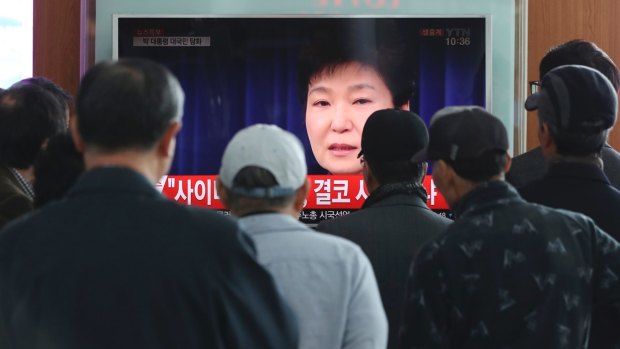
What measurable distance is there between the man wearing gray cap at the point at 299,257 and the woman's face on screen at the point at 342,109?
2608 mm

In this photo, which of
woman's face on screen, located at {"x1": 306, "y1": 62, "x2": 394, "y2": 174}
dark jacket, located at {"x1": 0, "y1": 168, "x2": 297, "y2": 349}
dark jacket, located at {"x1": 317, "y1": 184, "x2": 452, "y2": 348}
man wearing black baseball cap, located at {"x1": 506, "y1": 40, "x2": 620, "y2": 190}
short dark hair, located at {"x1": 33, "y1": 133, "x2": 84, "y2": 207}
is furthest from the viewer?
woman's face on screen, located at {"x1": 306, "y1": 62, "x2": 394, "y2": 174}

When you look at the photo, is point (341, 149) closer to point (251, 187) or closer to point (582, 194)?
point (582, 194)

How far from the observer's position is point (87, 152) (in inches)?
57.9

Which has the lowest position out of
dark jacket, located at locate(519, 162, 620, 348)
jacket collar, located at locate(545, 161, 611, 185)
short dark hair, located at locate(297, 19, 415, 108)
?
dark jacket, located at locate(519, 162, 620, 348)

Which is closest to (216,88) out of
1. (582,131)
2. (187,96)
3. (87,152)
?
(187,96)

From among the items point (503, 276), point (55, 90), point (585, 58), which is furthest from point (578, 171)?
point (55, 90)

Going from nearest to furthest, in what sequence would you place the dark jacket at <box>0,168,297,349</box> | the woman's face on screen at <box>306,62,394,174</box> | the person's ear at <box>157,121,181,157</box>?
the dark jacket at <box>0,168,297,349</box> < the person's ear at <box>157,121,181,157</box> < the woman's face on screen at <box>306,62,394,174</box>

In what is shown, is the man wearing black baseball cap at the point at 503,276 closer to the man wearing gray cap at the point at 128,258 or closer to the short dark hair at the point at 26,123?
the man wearing gray cap at the point at 128,258

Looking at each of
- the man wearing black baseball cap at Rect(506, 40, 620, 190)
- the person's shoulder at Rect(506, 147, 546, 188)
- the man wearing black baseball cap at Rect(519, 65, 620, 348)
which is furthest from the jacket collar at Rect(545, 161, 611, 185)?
the person's shoulder at Rect(506, 147, 546, 188)

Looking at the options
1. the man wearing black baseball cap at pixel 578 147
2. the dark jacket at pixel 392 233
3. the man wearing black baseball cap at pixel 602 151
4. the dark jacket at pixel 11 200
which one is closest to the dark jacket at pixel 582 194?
the man wearing black baseball cap at pixel 578 147

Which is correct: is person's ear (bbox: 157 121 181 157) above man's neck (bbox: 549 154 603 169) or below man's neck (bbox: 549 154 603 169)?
above

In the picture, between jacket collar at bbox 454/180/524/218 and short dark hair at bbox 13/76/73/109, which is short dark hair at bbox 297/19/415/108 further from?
jacket collar at bbox 454/180/524/218

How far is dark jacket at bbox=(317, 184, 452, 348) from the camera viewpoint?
2.38 meters

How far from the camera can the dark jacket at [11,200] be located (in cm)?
240
